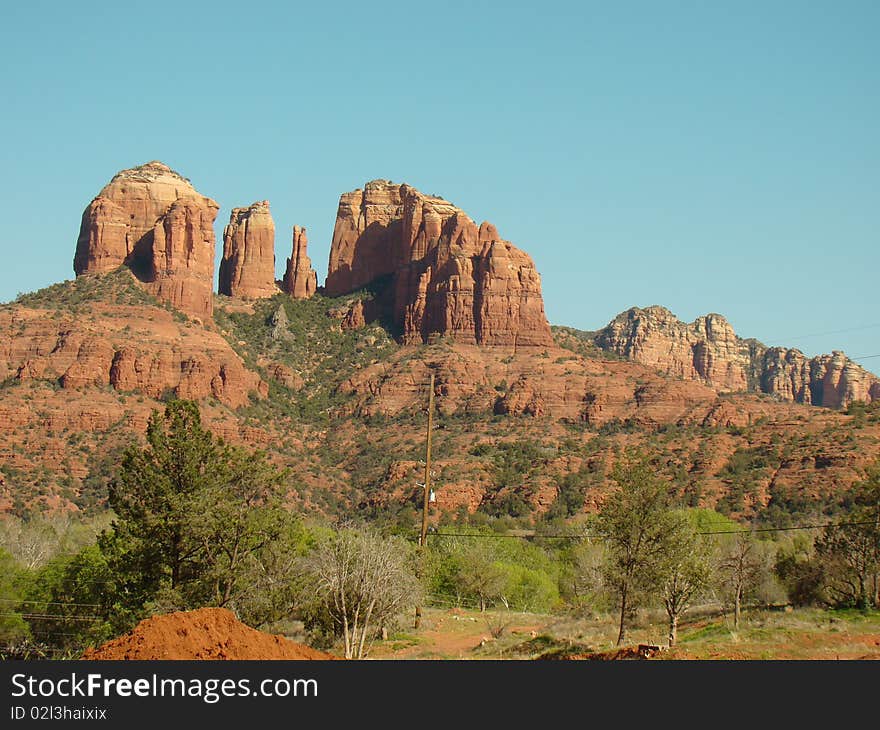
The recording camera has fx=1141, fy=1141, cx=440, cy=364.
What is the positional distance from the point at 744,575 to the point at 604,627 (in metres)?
11.4

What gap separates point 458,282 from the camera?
136 metres

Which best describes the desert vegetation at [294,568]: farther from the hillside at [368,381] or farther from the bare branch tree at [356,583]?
the hillside at [368,381]

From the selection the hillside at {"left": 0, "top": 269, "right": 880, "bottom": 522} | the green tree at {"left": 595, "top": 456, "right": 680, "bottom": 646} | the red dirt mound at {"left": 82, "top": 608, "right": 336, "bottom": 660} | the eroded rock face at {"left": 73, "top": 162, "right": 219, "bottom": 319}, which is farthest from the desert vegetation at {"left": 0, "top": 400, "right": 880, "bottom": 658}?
the eroded rock face at {"left": 73, "top": 162, "right": 219, "bottom": 319}

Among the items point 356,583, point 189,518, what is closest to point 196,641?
point 189,518

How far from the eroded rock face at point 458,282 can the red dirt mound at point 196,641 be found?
111m

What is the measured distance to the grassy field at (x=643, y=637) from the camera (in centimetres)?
3105

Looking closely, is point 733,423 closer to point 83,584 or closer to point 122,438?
point 122,438

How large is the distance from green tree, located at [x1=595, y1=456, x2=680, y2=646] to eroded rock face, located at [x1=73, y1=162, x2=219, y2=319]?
94902 mm

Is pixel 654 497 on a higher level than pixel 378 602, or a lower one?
higher

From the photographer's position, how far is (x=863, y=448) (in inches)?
3602

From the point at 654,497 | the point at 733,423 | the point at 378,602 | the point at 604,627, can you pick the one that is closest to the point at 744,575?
the point at 604,627

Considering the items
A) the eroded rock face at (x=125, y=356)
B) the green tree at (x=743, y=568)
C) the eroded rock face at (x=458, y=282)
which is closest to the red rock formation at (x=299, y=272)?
the eroded rock face at (x=458, y=282)

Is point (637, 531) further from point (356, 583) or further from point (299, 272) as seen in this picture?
point (299, 272)

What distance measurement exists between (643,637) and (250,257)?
11676 centimetres
